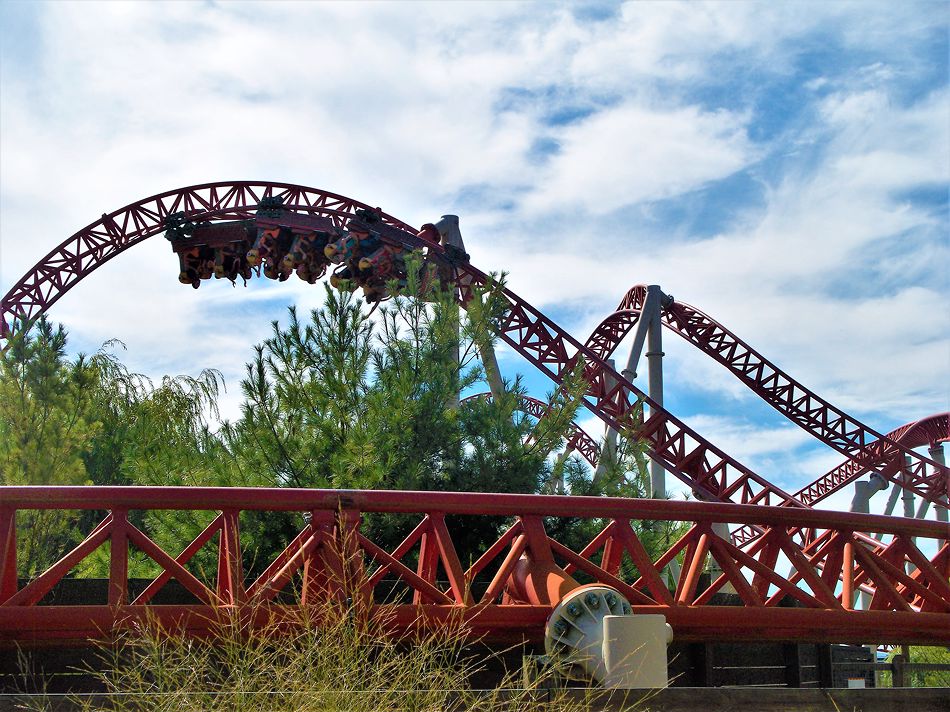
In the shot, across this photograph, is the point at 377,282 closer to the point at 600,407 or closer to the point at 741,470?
the point at 600,407

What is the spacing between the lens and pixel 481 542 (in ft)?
29.3

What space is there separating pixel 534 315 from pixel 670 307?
15.6ft

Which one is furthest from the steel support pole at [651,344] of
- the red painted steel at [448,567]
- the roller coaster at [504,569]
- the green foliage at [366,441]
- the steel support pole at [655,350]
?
the red painted steel at [448,567]

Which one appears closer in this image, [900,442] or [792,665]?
[792,665]

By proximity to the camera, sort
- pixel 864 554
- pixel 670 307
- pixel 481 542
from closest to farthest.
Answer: pixel 864 554, pixel 481 542, pixel 670 307

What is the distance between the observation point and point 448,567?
6.14m

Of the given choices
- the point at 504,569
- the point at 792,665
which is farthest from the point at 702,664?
the point at 504,569

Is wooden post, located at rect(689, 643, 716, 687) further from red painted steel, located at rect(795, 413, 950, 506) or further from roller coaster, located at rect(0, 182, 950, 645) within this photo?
red painted steel, located at rect(795, 413, 950, 506)

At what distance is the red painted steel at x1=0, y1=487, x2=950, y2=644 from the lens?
5559 millimetres

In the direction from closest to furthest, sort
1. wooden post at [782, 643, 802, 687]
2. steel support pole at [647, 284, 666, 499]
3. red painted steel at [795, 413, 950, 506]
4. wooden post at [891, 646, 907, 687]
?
1. wooden post at [782, 643, 802, 687]
2. wooden post at [891, 646, 907, 687]
3. steel support pole at [647, 284, 666, 499]
4. red painted steel at [795, 413, 950, 506]

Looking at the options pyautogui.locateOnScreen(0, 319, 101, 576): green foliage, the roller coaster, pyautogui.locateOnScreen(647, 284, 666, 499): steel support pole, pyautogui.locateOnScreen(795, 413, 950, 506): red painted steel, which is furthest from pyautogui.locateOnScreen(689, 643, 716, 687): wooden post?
pyautogui.locateOnScreen(795, 413, 950, 506): red painted steel

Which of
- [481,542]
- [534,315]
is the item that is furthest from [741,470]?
[481,542]

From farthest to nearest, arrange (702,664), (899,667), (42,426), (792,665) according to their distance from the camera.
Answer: (42,426), (899,667), (792,665), (702,664)

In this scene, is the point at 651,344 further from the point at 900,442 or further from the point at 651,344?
the point at 900,442
